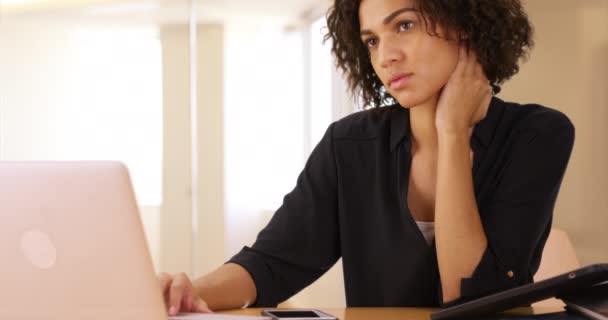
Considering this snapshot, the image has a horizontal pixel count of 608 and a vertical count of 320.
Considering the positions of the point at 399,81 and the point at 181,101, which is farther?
the point at 181,101

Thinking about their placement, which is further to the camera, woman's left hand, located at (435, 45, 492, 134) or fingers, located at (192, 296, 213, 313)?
woman's left hand, located at (435, 45, 492, 134)

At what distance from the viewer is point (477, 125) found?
1.79 m

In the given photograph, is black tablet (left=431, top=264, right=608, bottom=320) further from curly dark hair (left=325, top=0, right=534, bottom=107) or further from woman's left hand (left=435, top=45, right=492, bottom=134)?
curly dark hair (left=325, top=0, right=534, bottom=107)

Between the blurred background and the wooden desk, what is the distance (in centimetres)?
347

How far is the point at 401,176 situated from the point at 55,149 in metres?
4.10

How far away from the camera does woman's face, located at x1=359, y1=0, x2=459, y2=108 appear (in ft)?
5.73

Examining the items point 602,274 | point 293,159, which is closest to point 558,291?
point 602,274

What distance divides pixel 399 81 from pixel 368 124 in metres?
0.20

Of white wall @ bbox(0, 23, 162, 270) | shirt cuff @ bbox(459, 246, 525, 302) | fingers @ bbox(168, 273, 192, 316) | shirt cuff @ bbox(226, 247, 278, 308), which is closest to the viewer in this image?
fingers @ bbox(168, 273, 192, 316)

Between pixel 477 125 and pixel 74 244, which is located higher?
pixel 477 125

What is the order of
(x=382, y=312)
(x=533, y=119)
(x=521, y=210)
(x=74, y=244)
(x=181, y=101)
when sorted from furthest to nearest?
(x=181, y=101)
(x=533, y=119)
(x=521, y=210)
(x=382, y=312)
(x=74, y=244)

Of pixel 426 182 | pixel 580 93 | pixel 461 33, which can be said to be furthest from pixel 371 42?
pixel 580 93

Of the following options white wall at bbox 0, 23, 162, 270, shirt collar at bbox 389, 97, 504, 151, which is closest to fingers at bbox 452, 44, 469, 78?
shirt collar at bbox 389, 97, 504, 151

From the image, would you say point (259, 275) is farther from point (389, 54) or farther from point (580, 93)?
point (580, 93)
